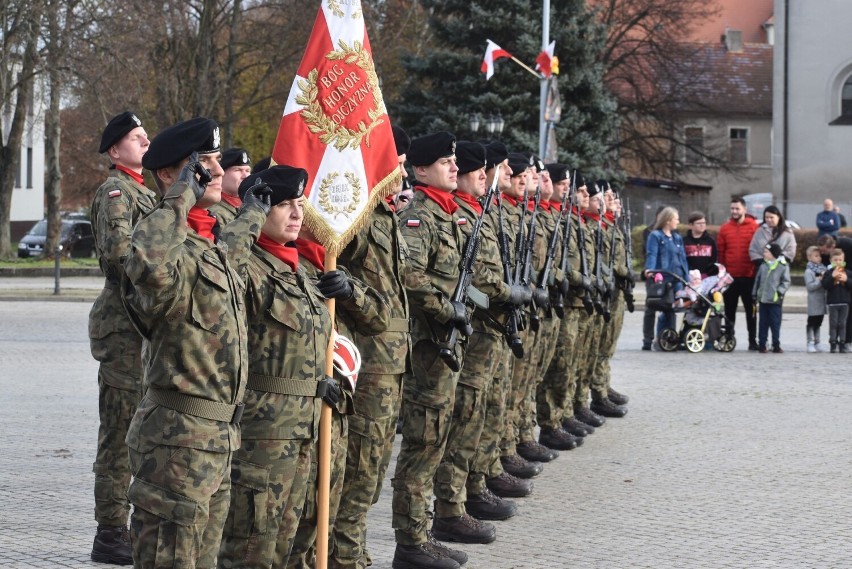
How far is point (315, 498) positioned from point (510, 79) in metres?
30.7

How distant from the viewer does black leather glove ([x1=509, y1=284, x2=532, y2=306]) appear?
786cm

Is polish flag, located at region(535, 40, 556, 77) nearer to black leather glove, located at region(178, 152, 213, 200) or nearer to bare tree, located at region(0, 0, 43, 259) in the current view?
bare tree, located at region(0, 0, 43, 259)

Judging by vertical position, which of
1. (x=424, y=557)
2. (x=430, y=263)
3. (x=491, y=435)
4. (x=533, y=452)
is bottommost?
(x=424, y=557)

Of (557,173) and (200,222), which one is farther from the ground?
(557,173)

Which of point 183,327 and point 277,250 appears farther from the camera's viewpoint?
point 277,250

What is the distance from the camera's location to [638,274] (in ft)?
110

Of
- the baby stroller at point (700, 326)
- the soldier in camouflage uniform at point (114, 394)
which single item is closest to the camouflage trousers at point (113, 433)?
the soldier in camouflage uniform at point (114, 394)

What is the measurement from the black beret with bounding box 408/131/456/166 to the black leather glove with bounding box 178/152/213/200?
2.63m

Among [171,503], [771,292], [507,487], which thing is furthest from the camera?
[771,292]

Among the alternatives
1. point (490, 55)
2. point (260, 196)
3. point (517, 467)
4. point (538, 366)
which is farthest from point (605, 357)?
point (490, 55)

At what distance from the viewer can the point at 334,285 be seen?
5.54 m

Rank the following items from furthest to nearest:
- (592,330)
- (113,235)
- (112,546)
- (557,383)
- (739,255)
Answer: (739,255) → (592,330) → (557,383) → (112,546) → (113,235)

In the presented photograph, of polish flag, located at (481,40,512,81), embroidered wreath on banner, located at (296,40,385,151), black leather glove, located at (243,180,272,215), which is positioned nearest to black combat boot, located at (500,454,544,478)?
embroidered wreath on banner, located at (296,40,385,151)

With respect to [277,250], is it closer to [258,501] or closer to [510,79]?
[258,501]
